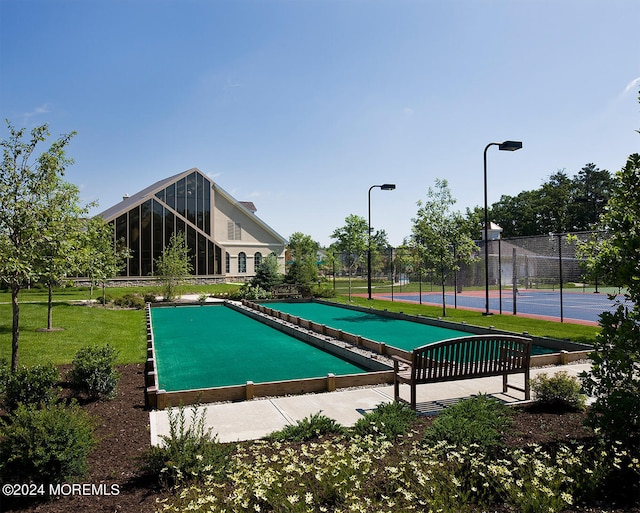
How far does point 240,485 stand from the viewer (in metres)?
4.16

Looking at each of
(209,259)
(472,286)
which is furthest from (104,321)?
(472,286)

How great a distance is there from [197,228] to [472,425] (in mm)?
41574

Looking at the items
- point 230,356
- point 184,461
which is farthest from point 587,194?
point 184,461

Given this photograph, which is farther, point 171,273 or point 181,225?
point 181,225

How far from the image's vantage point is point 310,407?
7117mm

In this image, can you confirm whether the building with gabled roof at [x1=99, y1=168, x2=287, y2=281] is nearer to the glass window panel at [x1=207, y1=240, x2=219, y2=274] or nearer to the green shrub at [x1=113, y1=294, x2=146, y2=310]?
the glass window panel at [x1=207, y1=240, x2=219, y2=274]

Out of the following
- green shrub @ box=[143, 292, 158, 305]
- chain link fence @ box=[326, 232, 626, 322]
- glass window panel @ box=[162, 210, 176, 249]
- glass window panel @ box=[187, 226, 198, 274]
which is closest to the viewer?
chain link fence @ box=[326, 232, 626, 322]

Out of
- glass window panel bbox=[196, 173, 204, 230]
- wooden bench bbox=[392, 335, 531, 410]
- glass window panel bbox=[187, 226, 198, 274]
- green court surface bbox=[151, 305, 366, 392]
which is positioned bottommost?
green court surface bbox=[151, 305, 366, 392]

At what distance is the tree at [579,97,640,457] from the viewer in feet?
15.0

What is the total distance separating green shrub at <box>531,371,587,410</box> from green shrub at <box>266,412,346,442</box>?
3.04 m

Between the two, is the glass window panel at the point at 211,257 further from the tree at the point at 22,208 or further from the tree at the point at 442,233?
the tree at the point at 22,208

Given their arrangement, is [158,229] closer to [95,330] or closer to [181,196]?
[181,196]

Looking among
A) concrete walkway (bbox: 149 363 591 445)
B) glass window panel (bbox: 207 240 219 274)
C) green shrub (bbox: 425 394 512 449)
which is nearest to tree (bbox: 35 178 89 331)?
concrete walkway (bbox: 149 363 591 445)

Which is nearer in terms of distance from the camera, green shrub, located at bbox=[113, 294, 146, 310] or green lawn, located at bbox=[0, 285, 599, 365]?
green lawn, located at bbox=[0, 285, 599, 365]
